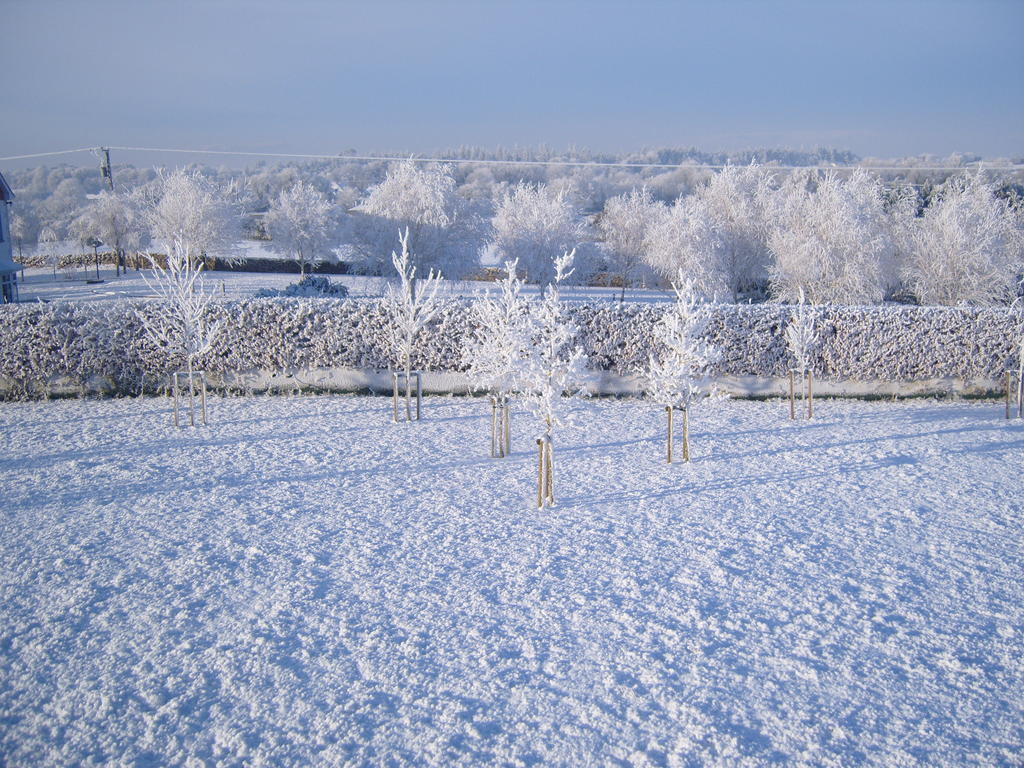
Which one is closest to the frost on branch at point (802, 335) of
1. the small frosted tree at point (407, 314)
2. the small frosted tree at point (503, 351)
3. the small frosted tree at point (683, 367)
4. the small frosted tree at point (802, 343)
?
the small frosted tree at point (802, 343)

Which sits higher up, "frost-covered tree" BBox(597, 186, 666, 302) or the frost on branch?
"frost-covered tree" BBox(597, 186, 666, 302)

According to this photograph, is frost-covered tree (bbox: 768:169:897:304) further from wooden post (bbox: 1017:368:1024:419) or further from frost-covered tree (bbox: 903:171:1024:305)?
wooden post (bbox: 1017:368:1024:419)

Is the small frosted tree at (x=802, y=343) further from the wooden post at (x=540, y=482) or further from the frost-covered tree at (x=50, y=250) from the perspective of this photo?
the frost-covered tree at (x=50, y=250)

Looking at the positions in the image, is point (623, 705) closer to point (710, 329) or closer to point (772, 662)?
point (772, 662)

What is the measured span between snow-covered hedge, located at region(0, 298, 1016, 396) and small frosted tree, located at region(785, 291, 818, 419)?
25cm

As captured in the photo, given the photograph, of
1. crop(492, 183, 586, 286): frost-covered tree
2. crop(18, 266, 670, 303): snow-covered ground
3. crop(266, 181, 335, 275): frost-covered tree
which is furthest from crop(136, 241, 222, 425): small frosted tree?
crop(266, 181, 335, 275): frost-covered tree

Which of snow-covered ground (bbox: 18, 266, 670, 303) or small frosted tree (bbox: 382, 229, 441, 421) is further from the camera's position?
snow-covered ground (bbox: 18, 266, 670, 303)

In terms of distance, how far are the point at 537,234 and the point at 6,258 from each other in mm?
21511

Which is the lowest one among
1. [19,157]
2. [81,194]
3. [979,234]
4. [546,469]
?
[546,469]

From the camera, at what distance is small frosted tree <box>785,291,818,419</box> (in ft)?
41.0

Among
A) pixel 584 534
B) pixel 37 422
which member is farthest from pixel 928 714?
pixel 37 422

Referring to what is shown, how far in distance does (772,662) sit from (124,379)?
516 inches

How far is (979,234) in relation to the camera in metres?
23.1

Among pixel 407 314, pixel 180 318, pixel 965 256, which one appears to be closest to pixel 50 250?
pixel 180 318
